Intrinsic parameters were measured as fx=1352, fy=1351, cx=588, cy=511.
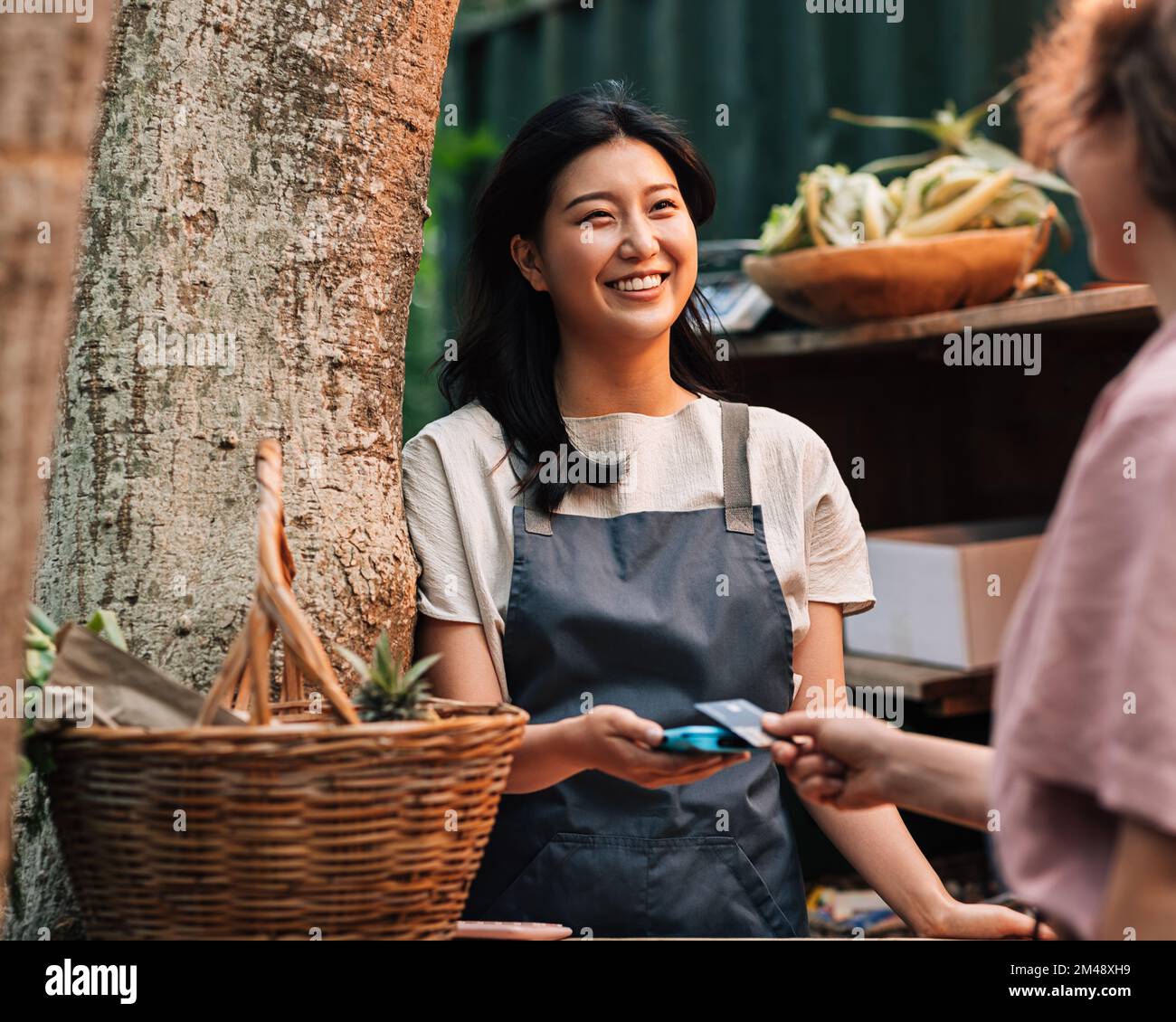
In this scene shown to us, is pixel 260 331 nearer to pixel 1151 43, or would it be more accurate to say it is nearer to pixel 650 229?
pixel 650 229

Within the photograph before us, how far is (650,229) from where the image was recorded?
2189 mm

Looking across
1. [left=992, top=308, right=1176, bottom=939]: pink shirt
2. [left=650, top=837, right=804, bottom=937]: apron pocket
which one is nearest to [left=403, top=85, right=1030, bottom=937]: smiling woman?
[left=650, top=837, right=804, bottom=937]: apron pocket

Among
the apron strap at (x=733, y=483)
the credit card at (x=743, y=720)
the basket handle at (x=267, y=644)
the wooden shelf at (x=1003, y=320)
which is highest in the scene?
the wooden shelf at (x=1003, y=320)

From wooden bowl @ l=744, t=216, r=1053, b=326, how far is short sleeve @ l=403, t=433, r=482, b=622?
1.23 m

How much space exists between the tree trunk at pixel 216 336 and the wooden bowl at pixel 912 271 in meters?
1.38

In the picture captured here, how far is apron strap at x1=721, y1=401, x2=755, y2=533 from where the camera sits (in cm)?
215

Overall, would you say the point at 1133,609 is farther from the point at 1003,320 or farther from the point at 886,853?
the point at 1003,320

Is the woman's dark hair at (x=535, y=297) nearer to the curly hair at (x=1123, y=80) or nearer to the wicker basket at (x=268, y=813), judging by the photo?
the wicker basket at (x=268, y=813)

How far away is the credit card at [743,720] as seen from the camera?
4.81ft

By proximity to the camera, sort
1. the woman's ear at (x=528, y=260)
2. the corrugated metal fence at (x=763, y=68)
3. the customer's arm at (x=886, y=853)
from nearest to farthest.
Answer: the customer's arm at (x=886, y=853), the woman's ear at (x=528, y=260), the corrugated metal fence at (x=763, y=68)

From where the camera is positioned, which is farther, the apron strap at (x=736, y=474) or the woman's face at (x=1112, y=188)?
the apron strap at (x=736, y=474)

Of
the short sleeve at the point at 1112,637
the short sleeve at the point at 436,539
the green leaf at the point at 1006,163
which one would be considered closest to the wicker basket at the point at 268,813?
the short sleeve at the point at 1112,637
